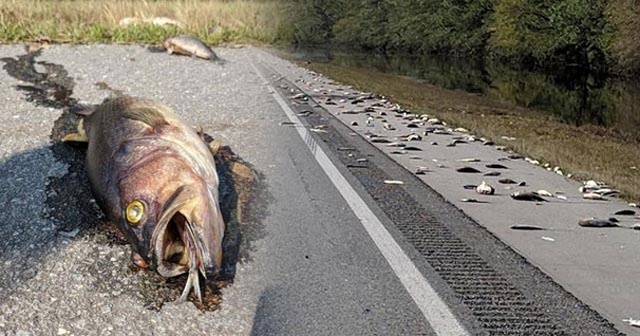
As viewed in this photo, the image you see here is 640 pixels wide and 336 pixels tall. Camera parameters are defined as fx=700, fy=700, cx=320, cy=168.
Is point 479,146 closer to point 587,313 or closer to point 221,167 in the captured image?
point 221,167

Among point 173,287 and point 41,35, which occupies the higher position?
point 173,287

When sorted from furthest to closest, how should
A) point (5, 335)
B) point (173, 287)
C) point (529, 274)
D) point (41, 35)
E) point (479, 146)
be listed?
1. point (41, 35)
2. point (479, 146)
3. point (529, 274)
4. point (173, 287)
5. point (5, 335)

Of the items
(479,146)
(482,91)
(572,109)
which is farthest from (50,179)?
(482,91)

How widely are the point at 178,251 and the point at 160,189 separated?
40 centimetres

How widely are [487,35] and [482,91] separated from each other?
35.3 metres

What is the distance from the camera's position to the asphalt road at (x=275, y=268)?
3811 mm

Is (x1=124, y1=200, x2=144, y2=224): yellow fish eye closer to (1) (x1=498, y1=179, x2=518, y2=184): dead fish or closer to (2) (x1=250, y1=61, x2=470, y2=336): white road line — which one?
(2) (x1=250, y1=61, x2=470, y2=336): white road line

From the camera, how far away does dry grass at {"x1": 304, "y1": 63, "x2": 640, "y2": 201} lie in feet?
31.3

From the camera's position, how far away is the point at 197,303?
404cm

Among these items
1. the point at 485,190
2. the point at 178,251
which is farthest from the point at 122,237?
the point at 485,190

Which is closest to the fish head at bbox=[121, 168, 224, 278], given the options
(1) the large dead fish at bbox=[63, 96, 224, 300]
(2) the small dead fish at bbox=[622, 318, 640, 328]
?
(1) the large dead fish at bbox=[63, 96, 224, 300]

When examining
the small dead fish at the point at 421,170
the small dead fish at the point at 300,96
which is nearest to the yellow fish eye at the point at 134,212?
the small dead fish at the point at 421,170

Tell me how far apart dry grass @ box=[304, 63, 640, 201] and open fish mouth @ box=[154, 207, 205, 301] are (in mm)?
5224

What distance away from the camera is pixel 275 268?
468 cm
